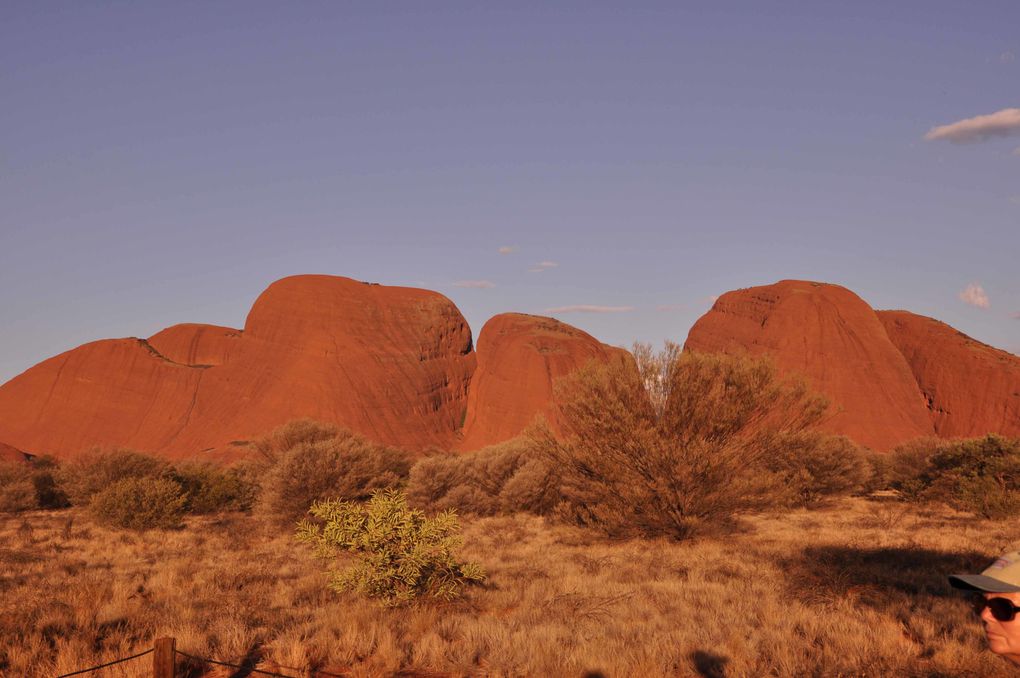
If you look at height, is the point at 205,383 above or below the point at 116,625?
above

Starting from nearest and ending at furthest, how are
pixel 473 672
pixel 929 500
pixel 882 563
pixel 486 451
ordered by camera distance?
1. pixel 473 672
2. pixel 882 563
3. pixel 929 500
4. pixel 486 451

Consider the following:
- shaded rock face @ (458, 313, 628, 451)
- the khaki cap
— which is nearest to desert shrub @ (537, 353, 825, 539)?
the khaki cap

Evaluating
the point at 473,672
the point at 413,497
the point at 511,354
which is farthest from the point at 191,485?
the point at 511,354

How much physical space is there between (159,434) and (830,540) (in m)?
57.8

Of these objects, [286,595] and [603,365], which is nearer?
[286,595]

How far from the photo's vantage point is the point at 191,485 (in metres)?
24.8

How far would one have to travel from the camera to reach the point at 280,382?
5453 centimetres

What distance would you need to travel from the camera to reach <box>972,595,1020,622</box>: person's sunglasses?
6.61ft

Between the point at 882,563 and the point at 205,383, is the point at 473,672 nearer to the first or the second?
the point at 882,563

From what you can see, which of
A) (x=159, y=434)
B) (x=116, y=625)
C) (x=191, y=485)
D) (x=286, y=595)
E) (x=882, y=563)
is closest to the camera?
(x=116, y=625)

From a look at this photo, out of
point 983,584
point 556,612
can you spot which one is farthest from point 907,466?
point 983,584

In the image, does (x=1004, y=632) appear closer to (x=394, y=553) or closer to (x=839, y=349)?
(x=394, y=553)

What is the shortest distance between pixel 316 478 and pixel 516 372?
37646 millimetres

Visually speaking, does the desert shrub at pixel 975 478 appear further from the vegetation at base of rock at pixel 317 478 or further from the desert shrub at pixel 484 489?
the vegetation at base of rock at pixel 317 478
